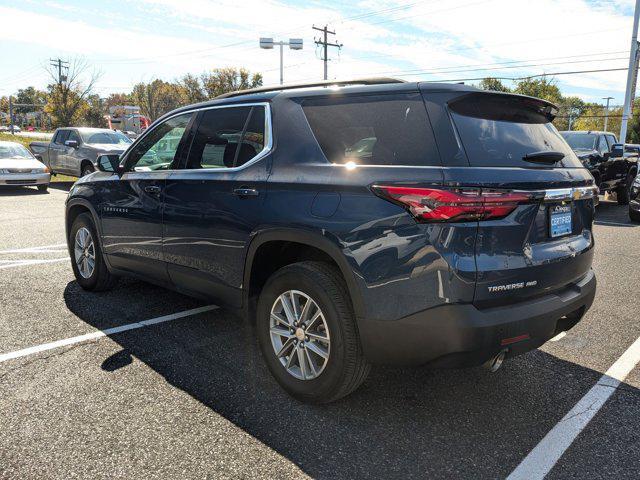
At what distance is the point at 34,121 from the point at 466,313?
14711 cm

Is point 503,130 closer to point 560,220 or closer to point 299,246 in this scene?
point 560,220

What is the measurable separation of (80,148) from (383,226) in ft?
50.2

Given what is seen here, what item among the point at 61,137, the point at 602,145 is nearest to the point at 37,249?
the point at 61,137

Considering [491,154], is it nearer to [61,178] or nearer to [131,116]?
[61,178]

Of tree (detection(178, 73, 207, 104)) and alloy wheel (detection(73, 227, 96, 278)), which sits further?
tree (detection(178, 73, 207, 104))

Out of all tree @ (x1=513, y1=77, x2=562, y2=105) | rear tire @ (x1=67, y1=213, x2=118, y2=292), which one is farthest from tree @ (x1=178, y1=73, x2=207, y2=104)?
rear tire @ (x1=67, y1=213, x2=118, y2=292)

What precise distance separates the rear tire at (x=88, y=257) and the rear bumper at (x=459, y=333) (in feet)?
10.8

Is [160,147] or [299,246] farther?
[160,147]

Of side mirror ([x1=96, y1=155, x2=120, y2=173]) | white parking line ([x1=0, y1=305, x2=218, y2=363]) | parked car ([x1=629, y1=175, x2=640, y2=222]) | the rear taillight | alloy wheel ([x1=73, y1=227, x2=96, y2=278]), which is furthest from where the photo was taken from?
parked car ([x1=629, y1=175, x2=640, y2=222])

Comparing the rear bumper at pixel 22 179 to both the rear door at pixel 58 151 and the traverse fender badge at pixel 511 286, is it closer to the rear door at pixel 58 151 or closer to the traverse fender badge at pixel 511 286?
the rear door at pixel 58 151

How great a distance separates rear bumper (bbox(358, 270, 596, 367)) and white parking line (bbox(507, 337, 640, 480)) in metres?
0.49

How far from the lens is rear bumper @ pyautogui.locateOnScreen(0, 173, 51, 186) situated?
1473cm

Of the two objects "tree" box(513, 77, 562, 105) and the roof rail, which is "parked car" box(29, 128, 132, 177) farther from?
"tree" box(513, 77, 562, 105)

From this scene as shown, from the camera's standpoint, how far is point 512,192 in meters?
2.57
